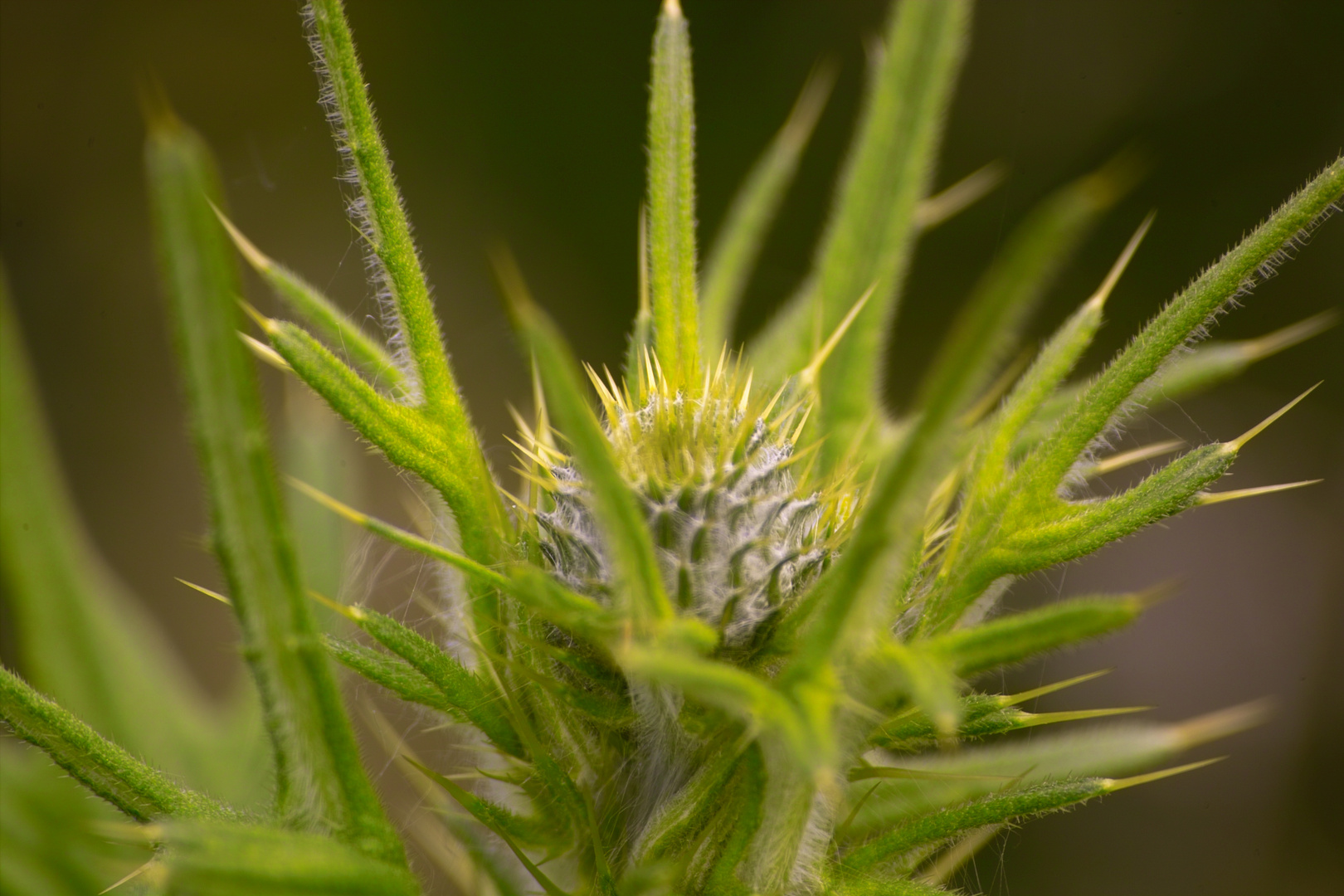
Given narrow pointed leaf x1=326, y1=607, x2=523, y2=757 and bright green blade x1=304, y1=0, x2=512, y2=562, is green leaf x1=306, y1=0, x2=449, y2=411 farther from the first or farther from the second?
narrow pointed leaf x1=326, y1=607, x2=523, y2=757

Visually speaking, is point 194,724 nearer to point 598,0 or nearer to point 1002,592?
point 1002,592

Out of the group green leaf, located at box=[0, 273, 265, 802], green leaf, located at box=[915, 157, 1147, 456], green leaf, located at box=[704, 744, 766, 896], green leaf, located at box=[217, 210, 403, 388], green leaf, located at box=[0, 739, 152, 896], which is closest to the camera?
green leaf, located at box=[915, 157, 1147, 456]

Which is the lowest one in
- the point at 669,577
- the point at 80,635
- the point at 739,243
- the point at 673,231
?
the point at 80,635

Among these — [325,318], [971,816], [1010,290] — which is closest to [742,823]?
[971,816]

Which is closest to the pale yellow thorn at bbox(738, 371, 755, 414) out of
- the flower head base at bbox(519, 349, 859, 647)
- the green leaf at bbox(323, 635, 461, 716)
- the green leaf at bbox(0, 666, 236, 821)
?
the flower head base at bbox(519, 349, 859, 647)

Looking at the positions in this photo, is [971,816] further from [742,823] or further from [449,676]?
[449,676]

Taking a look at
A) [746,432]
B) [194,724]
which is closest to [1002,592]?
[746,432]
